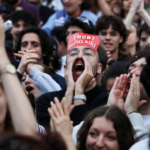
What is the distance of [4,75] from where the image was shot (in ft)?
5.84

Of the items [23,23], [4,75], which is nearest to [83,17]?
[23,23]

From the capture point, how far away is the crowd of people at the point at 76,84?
175 centimetres

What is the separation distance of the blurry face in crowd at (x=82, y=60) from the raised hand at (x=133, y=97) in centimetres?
66

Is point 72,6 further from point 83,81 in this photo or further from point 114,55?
point 83,81

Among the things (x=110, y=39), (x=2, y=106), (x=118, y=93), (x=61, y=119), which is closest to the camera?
(x=2, y=106)

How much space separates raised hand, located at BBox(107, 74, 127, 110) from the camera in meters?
3.02

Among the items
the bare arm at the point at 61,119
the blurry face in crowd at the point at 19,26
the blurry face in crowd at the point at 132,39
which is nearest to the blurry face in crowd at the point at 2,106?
the bare arm at the point at 61,119

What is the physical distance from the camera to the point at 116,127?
2.44 meters

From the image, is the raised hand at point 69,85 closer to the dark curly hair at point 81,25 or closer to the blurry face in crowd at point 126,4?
the dark curly hair at point 81,25

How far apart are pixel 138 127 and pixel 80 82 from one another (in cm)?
86

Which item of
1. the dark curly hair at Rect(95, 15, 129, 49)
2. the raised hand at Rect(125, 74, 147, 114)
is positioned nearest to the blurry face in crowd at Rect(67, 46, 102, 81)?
the raised hand at Rect(125, 74, 147, 114)

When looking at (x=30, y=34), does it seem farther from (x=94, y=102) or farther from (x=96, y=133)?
(x=96, y=133)

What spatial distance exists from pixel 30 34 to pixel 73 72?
150 cm

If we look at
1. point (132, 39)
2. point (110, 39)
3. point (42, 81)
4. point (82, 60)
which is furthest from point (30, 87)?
point (132, 39)
